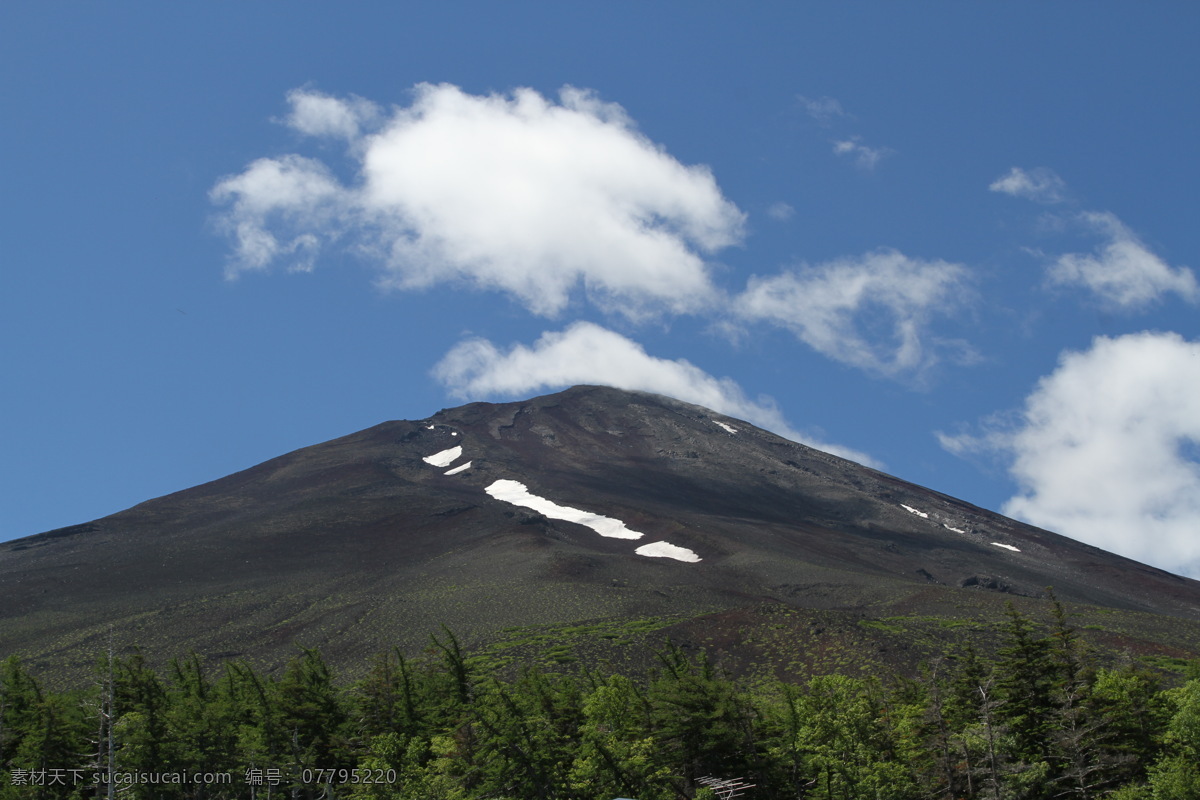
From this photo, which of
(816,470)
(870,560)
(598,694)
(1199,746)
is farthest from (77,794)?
(816,470)

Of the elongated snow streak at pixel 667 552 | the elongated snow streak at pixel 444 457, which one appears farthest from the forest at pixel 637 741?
the elongated snow streak at pixel 444 457

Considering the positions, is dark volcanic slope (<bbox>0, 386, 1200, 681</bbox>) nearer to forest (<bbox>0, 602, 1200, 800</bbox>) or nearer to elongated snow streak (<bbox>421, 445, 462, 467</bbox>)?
elongated snow streak (<bbox>421, 445, 462, 467</bbox>)

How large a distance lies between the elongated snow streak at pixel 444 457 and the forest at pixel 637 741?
116 meters

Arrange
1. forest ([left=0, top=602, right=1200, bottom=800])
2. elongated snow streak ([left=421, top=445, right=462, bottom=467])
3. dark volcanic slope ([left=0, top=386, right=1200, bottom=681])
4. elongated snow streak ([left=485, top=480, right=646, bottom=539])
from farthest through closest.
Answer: elongated snow streak ([left=421, top=445, right=462, bottom=467]) < elongated snow streak ([left=485, top=480, right=646, bottom=539]) < dark volcanic slope ([left=0, top=386, right=1200, bottom=681]) < forest ([left=0, top=602, right=1200, bottom=800])

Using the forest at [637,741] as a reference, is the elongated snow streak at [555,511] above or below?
above

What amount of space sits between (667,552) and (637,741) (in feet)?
254

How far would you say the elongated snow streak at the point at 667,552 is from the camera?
111 metres

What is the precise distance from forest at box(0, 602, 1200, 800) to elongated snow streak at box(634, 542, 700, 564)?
67.1 metres

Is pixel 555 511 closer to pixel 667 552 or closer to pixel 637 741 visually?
pixel 667 552

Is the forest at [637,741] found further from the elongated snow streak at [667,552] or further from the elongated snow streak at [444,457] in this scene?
the elongated snow streak at [444,457]

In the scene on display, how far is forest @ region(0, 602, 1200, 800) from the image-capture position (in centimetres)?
3391

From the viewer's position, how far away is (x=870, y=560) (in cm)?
11988

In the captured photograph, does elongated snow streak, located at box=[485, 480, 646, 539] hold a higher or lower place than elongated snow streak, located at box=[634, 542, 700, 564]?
higher

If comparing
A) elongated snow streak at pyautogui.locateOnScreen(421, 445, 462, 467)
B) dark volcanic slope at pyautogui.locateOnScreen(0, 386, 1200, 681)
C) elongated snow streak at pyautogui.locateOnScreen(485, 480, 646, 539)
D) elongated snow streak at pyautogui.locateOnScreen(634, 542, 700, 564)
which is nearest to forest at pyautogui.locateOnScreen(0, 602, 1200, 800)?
dark volcanic slope at pyautogui.locateOnScreen(0, 386, 1200, 681)
